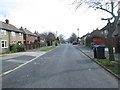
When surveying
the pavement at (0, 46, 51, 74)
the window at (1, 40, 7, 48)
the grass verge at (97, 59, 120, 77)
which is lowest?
the pavement at (0, 46, 51, 74)

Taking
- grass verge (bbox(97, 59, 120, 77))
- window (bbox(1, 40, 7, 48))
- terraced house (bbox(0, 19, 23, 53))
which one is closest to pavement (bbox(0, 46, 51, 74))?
grass verge (bbox(97, 59, 120, 77))

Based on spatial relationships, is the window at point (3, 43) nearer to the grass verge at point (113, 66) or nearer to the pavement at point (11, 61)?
the pavement at point (11, 61)

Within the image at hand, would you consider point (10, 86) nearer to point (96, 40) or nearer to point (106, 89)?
point (106, 89)

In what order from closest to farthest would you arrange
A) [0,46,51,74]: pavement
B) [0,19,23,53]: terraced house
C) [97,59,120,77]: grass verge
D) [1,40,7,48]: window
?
1. [97,59,120,77]: grass verge
2. [0,46,51,74]: pavement
3. [0,19,23,53]: terraced house
4. [1,40,7,48]: window

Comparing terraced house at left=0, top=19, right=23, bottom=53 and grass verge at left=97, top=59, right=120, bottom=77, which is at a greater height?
terraced house at left=0, top=19, right=23, bottom=53

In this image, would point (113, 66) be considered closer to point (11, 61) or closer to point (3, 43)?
point (11, 61)

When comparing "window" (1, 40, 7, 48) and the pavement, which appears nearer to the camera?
the pavement

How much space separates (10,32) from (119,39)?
75.2ft

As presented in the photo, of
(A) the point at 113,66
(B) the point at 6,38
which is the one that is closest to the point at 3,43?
(B) the point at 6,38

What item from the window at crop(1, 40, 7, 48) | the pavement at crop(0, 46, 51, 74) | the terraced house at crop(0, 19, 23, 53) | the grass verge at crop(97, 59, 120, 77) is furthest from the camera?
the window at crop(1, 40, 7, 48)

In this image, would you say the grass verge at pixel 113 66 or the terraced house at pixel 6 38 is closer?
the grass verge at pixel 113 66

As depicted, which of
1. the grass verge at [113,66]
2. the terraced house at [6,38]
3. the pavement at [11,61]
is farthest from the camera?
the terraced house at [6,38]

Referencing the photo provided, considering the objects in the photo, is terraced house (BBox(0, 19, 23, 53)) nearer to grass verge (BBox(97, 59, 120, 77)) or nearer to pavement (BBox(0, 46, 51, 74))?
pavement (BBox(0, 46, 51, 74))

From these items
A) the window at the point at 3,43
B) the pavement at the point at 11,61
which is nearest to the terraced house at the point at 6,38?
the window at the point at 3,43
